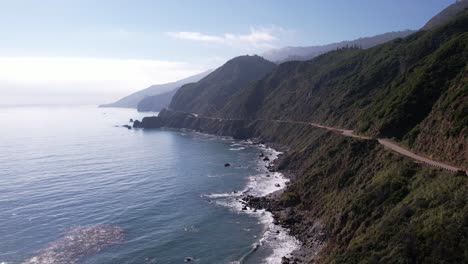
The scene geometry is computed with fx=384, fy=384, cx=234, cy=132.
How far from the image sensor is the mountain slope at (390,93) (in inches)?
2093

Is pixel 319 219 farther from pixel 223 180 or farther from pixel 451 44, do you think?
pixel 451 44

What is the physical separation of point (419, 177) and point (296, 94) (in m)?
105

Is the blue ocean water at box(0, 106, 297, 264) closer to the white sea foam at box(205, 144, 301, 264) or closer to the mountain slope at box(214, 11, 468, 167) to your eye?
the white sea foam at box(205, 144, 301, 264)

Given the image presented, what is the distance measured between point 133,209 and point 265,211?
73.4 ft

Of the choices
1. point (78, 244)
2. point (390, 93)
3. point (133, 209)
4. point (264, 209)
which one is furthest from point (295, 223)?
point (390, 93)

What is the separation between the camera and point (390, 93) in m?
79.7

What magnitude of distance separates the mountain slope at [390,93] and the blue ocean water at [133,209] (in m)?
23.7

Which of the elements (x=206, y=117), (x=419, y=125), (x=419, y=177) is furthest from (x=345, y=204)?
(x=206, y=117)

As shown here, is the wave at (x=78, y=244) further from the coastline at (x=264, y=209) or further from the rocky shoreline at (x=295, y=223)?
the rocky shoreline at (x=295, y=223)

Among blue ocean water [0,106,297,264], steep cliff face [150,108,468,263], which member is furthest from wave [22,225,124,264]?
steep cliff face [150,108,468,263]

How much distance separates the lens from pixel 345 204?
164 ft

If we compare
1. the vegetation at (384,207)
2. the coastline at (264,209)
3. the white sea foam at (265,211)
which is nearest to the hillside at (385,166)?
the vegetation at (384,207)

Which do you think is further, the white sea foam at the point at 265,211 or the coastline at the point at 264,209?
the white sea foam at the point at 265,211

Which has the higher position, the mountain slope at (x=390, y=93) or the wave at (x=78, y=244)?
the mountain slope at (x=390, y=93)
